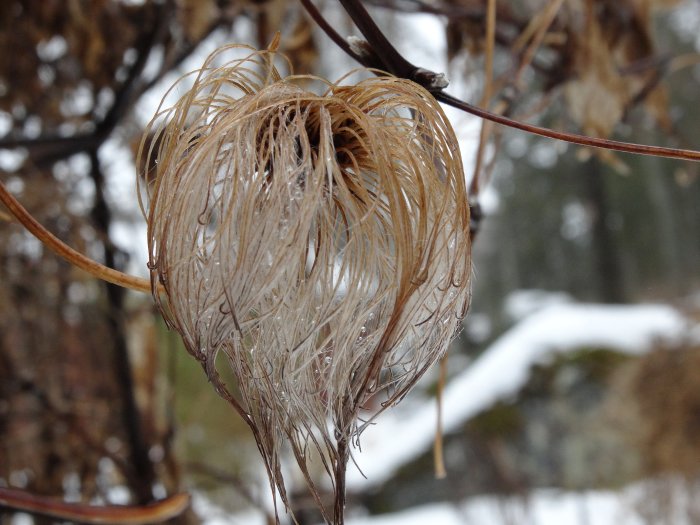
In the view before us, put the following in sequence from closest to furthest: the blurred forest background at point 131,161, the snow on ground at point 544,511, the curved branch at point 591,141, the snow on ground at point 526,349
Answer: the curved branch at point 591,141, the blurred forest background at point 131,161, the snow on ground at point 544,511, the snow on ground at point 526,349

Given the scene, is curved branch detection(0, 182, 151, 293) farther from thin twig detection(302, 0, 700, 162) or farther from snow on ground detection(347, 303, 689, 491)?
snow on ground detection(347, 303, 689, 491)

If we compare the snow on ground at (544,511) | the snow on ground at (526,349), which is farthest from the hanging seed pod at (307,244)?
the snow on ground at (526,349)

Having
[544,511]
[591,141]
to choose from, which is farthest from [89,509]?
[544,511]

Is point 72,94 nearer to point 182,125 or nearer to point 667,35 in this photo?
point 182,125

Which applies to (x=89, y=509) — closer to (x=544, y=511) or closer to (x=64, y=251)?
(x=64, y=251)

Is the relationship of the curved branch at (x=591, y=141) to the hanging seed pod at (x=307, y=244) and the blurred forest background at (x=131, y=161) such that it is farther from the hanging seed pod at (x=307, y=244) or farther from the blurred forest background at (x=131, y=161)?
the blurred forest background at (x=131, y=161)

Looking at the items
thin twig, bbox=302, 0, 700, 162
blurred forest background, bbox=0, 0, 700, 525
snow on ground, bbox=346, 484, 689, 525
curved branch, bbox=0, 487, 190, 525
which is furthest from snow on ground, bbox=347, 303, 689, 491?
thin twig, bbox=302, 0, 700, 162
